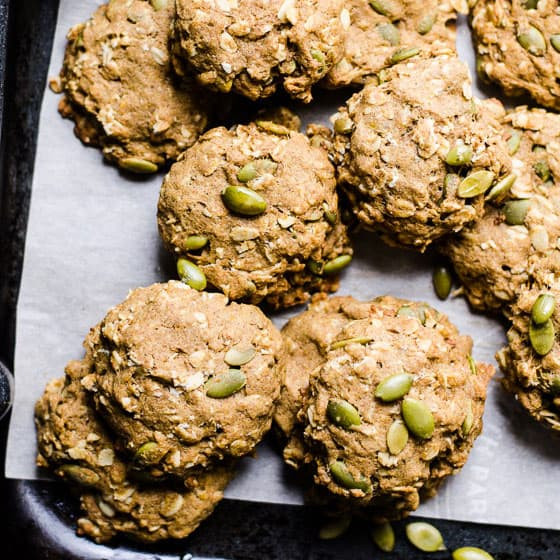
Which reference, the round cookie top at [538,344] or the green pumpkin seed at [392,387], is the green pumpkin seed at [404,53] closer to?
the round cookie top at [538,344]

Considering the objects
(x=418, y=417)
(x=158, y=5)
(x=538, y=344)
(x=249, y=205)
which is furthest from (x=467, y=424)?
(x=158, y=5)

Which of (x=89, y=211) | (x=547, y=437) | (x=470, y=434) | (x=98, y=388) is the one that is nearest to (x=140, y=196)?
(x=89, y=211)

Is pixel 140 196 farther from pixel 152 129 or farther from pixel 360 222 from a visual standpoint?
pixel 360 222

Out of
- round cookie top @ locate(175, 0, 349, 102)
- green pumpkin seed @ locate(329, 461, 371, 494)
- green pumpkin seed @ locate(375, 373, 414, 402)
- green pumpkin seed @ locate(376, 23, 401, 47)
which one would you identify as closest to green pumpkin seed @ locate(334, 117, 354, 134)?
round cookie top @ locate(175, 0, 349, 102)

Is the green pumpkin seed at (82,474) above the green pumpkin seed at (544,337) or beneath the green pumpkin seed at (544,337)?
beneath

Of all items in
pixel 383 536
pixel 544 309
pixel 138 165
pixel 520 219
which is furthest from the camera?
pixel 383 536

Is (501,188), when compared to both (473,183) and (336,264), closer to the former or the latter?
(473,183)

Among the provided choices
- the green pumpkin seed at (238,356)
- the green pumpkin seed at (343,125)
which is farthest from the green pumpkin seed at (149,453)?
the green pumpkin seed at (343,125)
